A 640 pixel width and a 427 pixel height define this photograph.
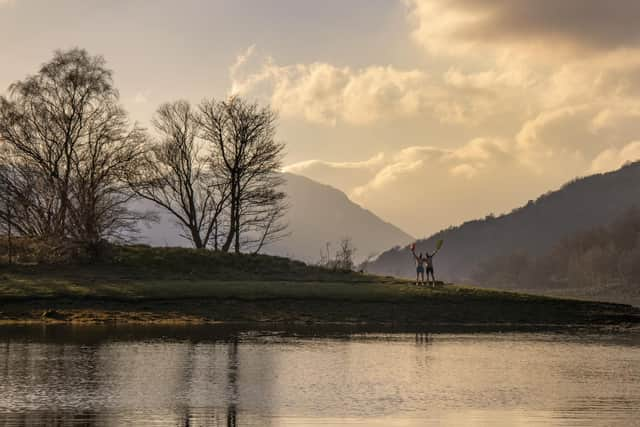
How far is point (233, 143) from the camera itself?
75812 mm

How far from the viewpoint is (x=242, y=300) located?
49.3m

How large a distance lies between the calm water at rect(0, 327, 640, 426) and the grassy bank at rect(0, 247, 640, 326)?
7830 mm

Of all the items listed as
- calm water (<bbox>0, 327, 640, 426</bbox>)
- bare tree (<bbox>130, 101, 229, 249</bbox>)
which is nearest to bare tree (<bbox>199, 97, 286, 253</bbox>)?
bare tree (<bbox>130, 101, 229, 249</bbox>)

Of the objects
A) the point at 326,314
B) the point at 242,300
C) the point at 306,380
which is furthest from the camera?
the point at 242,300

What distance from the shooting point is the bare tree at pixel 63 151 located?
65188mm

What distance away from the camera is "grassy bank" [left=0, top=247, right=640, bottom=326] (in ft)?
151

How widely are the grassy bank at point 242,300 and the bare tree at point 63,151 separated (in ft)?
22.8

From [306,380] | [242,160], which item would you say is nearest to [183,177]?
[242,160]

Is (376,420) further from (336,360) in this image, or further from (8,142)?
(8,142)

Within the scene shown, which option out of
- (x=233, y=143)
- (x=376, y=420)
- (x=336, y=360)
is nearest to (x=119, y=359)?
(x=336, y=360)

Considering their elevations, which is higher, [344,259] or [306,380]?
[344,259]

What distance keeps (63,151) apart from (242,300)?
86.9 ft

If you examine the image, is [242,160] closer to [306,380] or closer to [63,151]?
[63,151]

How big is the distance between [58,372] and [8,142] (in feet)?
150
